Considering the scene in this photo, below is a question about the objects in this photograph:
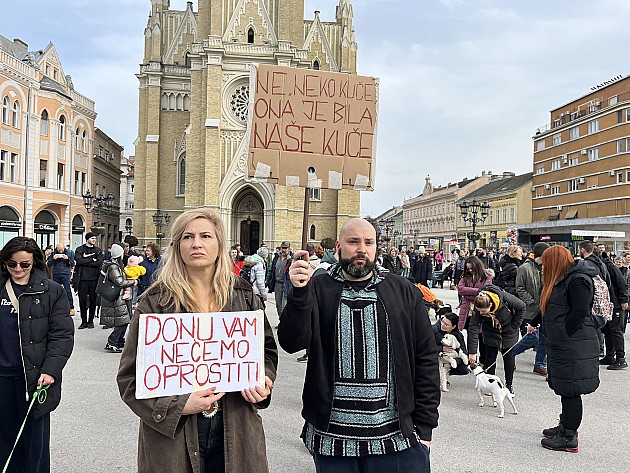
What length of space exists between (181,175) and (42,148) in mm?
10751

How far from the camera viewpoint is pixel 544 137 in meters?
63.3

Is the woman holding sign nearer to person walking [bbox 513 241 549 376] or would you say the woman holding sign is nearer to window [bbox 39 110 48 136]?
person walking [bbox 513 241 549 376]

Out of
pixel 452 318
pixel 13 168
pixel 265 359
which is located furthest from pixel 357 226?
pixel 13 168

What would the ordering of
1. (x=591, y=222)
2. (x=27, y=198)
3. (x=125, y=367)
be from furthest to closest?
(x=591, y=222), (x=27, y=198), (x=125, y=367)

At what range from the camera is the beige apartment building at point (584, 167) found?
1724 inches

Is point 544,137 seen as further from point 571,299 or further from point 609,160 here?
point 571,299

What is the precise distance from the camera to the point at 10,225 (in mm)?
31500

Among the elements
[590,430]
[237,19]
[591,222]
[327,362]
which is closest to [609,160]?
[591,222]

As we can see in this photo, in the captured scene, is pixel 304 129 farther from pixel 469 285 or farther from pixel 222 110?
pixel 222 110

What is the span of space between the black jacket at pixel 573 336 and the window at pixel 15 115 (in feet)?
112

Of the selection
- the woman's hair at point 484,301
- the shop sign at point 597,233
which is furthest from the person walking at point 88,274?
the shop sign at point 597,233

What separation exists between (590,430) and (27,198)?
113 ft

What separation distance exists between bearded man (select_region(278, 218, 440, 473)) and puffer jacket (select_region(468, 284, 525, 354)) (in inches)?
164

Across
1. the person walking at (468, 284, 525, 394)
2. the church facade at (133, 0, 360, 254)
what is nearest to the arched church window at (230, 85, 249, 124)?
the church facade at (133, 0, 360, 254)
